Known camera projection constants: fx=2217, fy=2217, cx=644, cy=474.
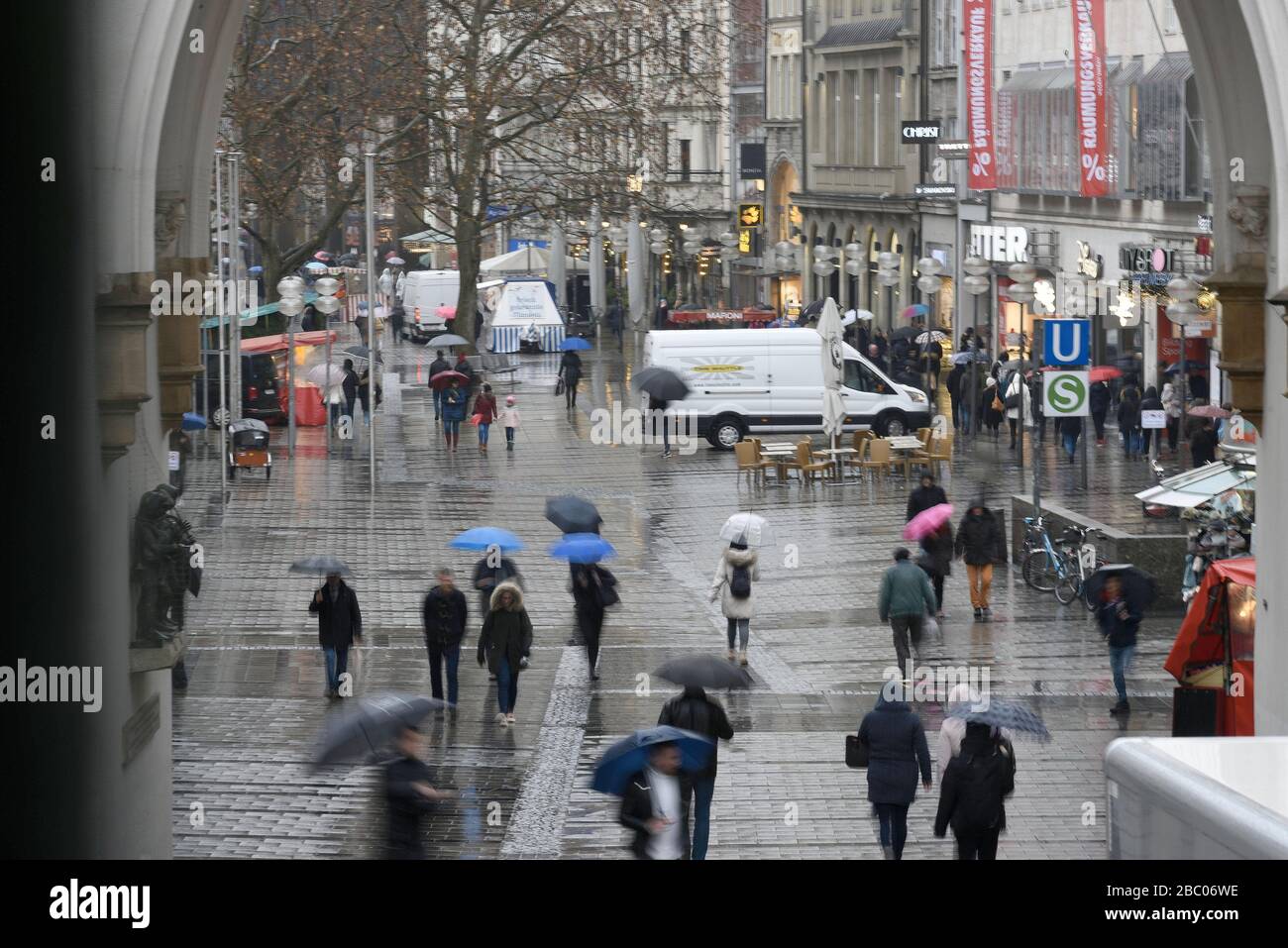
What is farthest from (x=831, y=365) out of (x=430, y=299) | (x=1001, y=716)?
(x=430, y=299)

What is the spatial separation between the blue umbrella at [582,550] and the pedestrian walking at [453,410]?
61.8ft

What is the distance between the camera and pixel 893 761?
12141 millimetres

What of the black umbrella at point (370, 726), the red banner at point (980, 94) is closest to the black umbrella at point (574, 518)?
the black umbrella at point (370, 726)

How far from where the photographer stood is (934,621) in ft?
71.0

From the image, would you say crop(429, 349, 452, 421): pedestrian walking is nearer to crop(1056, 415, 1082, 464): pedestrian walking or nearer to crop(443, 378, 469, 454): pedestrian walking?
crop(443, 378, 469, 454): pedestrian walking

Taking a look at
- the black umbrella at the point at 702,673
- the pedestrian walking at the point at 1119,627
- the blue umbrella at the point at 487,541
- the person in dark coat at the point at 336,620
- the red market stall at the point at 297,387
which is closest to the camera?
the black umbrella at the point at 702,673

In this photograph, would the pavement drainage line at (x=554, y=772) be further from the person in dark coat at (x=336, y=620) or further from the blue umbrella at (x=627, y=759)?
the blue umbrella at (x=627, y=759)

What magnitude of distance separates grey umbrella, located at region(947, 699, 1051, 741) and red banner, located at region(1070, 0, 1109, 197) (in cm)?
3376

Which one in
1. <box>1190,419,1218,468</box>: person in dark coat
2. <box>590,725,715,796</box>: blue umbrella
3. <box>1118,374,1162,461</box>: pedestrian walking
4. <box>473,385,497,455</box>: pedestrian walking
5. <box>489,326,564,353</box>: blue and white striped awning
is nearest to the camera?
<box>590,725,715,796</box>: blue umbrella

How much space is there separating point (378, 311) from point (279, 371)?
3338cm

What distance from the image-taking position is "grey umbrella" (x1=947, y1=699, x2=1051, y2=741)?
36.9 feet

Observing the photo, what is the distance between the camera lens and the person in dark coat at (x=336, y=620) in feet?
58.3

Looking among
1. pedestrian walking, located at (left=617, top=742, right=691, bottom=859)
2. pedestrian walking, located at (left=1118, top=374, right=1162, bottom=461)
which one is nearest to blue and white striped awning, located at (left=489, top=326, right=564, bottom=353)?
pedestrian walking, located at (left=1118, top=374, right=1162, bottom=461)
